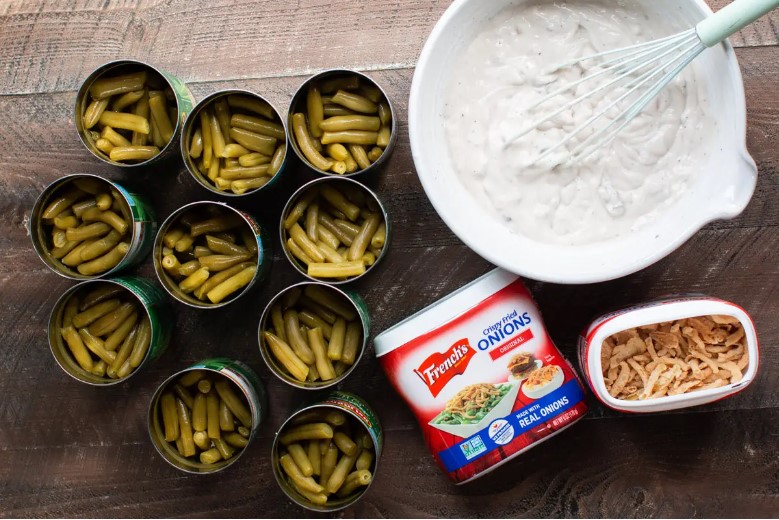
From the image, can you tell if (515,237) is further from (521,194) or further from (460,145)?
(460,145)

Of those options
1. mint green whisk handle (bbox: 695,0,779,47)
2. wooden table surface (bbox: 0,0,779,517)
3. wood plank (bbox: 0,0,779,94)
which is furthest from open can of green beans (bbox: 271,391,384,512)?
mint green whisk handle (bbox: 695,0,779,47)

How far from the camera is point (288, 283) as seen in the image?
146 cm

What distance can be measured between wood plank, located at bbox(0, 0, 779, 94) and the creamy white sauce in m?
0.29

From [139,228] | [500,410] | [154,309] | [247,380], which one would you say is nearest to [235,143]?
[139,228]

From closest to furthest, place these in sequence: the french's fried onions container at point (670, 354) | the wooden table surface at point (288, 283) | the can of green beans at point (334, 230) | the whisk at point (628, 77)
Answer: the whisk at point (628, 77), the french's fried onions container at point (670, 354), the can of green beans at point (334, 230), the wooden table surface at point (288, 283)

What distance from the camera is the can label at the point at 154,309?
1.34 metres

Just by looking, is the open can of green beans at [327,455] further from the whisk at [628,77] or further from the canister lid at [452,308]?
the whisk at [628,77]

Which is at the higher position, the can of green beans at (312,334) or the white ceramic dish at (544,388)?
the can of green beans at (312,334)

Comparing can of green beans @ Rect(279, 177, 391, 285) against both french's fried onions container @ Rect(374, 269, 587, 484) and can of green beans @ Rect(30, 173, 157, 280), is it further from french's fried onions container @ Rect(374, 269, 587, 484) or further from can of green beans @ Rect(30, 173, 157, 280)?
can of green beans @ Rect(30, 173, 157, 280)

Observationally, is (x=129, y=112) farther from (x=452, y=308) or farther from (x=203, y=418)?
(x=452, y=308)

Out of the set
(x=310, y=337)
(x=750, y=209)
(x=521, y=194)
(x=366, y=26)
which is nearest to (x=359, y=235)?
(x=310, y=337)

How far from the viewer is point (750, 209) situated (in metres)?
1.41

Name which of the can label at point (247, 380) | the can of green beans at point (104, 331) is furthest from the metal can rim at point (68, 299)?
the can label at point (247, 380)

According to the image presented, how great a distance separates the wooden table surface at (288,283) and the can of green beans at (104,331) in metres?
0.11
